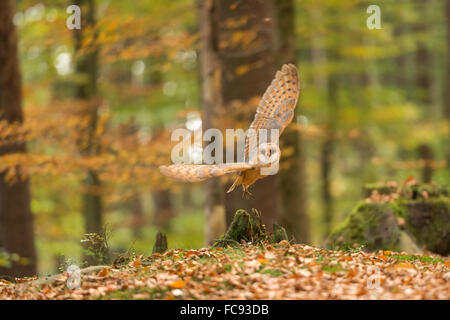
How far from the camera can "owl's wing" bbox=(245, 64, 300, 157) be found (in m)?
6.15

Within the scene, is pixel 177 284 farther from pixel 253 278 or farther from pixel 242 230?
pixel 242 230

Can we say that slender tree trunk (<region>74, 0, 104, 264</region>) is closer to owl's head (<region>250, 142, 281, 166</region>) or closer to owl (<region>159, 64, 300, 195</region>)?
owl (<region>159, 64, 300, 195</region>)

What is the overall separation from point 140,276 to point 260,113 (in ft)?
7.83

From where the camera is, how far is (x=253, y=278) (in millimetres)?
5078

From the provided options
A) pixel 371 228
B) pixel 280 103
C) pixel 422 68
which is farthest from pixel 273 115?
pixel 422 68

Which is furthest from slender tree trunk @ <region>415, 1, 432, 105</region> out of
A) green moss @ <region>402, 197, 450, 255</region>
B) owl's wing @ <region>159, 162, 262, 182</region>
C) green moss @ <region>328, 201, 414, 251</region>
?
owl's wing @ <region>159, 162, 262, 182</region>

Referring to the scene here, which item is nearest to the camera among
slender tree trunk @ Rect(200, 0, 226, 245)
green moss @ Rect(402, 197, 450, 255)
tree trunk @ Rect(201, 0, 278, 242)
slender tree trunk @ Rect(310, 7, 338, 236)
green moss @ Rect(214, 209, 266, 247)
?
green moss @ Rect(214, 209, 266, 247)

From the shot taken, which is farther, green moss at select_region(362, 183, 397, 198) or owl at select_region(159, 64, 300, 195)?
green moss at select_region(362, 183, 397, 198)

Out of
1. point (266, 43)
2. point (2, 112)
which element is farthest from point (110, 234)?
point (2, 112)

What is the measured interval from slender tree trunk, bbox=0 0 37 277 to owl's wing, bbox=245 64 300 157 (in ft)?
22.0

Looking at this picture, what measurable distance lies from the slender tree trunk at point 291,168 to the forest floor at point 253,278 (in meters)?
6.31

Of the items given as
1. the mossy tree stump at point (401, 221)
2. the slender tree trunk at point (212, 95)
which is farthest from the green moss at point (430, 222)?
the slender tree trunk at point (212, 95)

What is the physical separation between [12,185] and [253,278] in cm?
799

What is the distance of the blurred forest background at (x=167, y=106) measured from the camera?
30.9 ft
